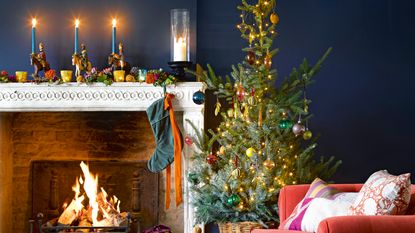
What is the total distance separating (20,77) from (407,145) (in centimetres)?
303

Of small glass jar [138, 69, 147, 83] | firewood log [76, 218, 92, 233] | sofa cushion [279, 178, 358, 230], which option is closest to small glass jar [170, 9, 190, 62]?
small glass jar [138, 69, 147, 83]

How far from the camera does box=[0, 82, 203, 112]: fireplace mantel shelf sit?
5734 mm

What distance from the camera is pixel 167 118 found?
5.72 meters

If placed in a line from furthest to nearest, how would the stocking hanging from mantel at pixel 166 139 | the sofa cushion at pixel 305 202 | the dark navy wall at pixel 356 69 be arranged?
A: 1. the dark navy wall at pixel 356 69
2. the stocking hanging from mantel at pixel 166 139
3. the sofa cushion at pixel 305 202

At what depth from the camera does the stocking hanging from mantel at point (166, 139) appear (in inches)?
223

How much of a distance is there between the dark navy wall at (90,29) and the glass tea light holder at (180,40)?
0.41 feet

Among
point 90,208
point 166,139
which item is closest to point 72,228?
point 90,208

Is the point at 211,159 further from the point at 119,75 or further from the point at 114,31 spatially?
the point at 114,31

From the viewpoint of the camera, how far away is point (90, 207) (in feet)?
19.6

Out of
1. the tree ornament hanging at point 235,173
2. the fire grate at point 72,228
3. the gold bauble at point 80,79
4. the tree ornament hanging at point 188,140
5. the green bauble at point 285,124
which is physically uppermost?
the gold bauble at point 80,79

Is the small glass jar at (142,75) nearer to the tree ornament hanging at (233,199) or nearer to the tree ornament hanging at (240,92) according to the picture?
the tree ornament hanging at (240,92)

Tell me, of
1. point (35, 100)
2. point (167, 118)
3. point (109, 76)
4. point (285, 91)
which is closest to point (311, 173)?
point (285, 91)

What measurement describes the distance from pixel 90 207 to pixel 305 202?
2038mm

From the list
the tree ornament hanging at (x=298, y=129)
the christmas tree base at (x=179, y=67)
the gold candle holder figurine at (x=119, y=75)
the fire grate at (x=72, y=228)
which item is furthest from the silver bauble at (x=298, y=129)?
the fire grate at (x=72, y=228)
